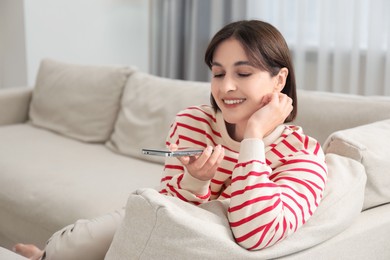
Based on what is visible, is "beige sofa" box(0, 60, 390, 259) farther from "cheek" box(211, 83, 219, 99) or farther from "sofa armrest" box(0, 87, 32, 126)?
"cheek" box(211, 83, 219, 99)

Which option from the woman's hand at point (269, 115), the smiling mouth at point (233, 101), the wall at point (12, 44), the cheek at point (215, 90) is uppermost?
the cheek at point (215, 90)

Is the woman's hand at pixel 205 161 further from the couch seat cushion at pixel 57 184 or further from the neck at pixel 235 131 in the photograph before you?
the couch seat cushion at pixel 57 184

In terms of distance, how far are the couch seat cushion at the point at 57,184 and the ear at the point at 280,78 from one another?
0.94 meters

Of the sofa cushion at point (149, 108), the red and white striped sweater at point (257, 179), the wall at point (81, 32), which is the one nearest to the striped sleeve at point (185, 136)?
the red and white striped sweater at point (257, 179)

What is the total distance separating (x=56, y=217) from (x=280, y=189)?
46.6 inches

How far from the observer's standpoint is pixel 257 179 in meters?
→ 1.27

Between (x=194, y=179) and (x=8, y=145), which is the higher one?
(x=194, y=179)

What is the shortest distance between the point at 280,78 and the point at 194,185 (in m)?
0.30

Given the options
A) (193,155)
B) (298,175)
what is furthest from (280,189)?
(193,155)

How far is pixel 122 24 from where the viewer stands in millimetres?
4414

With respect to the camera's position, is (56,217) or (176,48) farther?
(176,48)

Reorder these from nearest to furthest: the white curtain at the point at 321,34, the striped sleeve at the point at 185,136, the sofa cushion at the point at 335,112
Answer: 1. the striped sleeve at the point at 185,136
2. the sofa cushion at the point at 335,112
3. the white curtain at the point at 321,34

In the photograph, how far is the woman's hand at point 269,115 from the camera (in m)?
1.36

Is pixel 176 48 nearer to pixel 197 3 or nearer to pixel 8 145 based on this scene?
pixel 197 3
